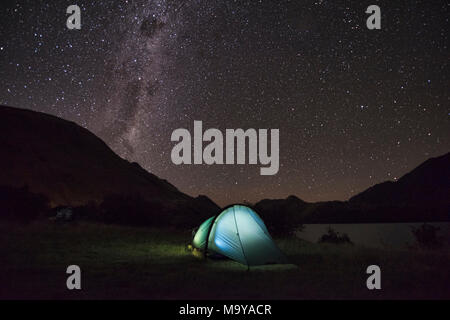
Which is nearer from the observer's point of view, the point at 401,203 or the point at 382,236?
the point at 382,236

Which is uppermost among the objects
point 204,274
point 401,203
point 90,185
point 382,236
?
point 90,185

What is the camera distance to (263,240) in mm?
12859

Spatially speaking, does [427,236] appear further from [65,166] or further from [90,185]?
[65,166]

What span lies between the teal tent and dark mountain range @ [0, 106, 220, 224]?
4020cm

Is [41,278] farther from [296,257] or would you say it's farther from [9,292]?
[296,257]

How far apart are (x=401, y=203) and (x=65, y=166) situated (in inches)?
4721

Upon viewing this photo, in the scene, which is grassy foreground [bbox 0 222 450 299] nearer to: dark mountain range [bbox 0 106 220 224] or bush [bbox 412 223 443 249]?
bush [bbox 412 223 443 249]

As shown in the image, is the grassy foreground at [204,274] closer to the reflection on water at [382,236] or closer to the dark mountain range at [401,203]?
the reflection on water at [382,236]

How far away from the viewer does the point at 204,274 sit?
36.9 ft

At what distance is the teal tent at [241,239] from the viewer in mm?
12500

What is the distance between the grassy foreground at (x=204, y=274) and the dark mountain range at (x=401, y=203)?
241 feet

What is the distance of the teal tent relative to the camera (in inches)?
492

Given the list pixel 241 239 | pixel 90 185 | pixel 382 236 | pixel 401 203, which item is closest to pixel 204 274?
pixel 241 239

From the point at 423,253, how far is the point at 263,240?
667 centimetres
